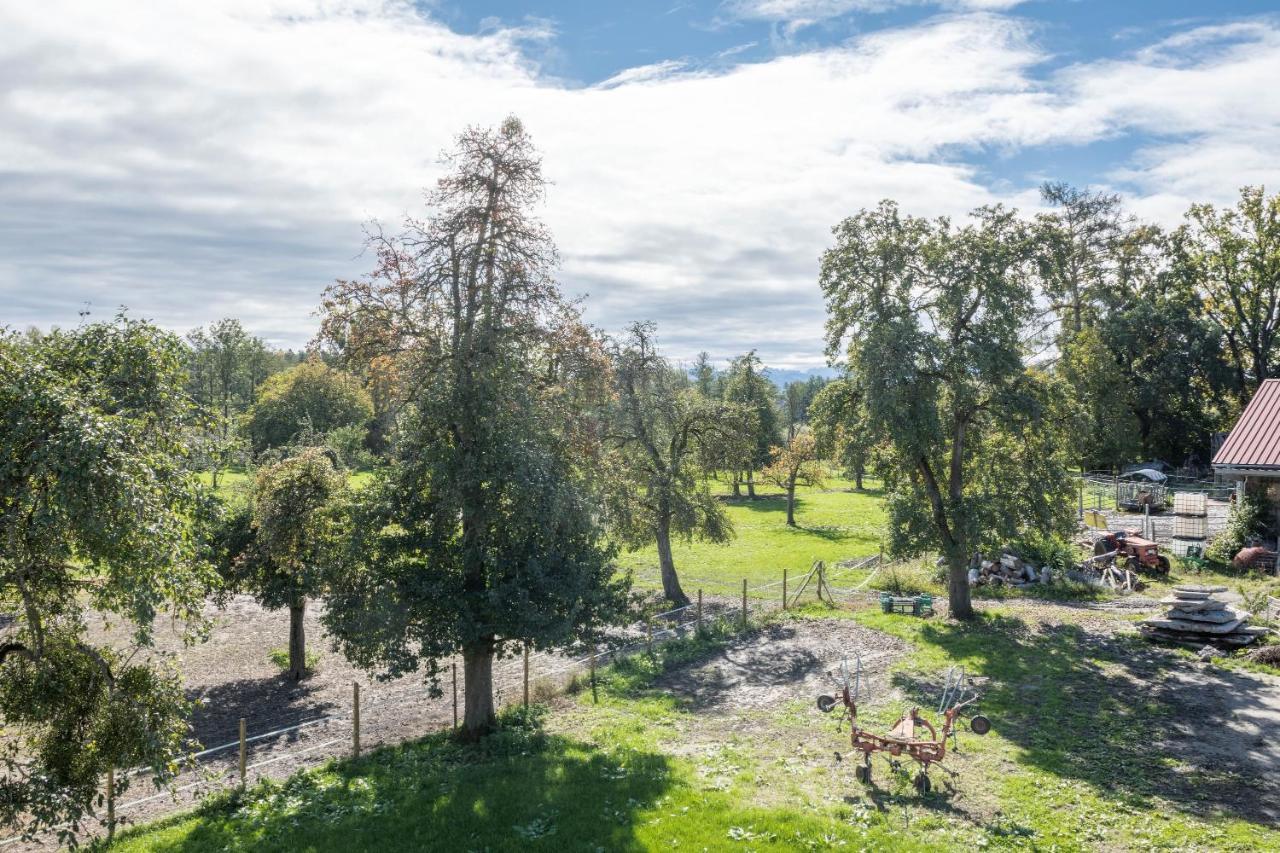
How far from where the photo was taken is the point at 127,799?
1414 cm

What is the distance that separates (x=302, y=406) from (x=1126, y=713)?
71919 millimetres

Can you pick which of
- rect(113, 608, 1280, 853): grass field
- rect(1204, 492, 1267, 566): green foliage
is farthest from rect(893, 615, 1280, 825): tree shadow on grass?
rect(1204, 492, 1267, 566): green foliage

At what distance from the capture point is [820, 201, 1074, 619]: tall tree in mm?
22984

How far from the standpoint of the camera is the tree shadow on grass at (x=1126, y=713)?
13.2 m

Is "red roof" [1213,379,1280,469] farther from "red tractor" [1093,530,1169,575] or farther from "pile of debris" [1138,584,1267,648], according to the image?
"pile of debris" [1138,584,1267,648]

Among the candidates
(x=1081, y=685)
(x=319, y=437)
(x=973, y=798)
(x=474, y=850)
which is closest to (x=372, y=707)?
(x=474, y=850)

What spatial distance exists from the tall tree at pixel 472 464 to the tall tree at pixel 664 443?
1326cm

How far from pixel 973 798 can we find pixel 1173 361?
56753mm

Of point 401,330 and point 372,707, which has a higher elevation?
point 401,330

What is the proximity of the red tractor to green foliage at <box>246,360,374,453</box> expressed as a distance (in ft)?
194

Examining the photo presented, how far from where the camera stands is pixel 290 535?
21391mm

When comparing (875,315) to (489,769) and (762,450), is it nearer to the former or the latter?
(489,769)

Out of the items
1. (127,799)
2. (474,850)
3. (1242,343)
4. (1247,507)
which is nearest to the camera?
(474,850)

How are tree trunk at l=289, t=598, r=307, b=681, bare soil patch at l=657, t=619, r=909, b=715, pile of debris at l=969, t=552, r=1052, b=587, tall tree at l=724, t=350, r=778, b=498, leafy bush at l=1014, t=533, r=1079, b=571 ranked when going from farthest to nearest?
tall tree at l=724, t=350, r=778, b=498 → leafy bush at l=1014, t=533, r=1079, b=571 → pile of debris at l=969, t=552, r=1052, b=587 → tree trunk at l=289, t=598, r=307, b=681 → bare soil patch at l=657, t=619, r=909, b=715
